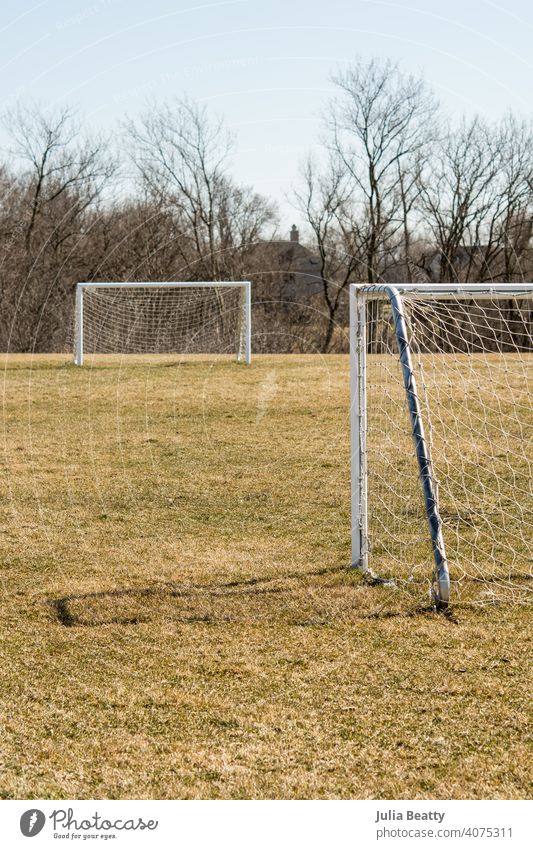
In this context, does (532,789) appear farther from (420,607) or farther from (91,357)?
(91,357)

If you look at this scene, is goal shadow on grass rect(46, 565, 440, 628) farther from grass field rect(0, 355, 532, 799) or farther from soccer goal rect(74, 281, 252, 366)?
soccer goal rect(74, 281, 252, 366)

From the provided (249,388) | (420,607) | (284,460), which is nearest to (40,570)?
(420,607)

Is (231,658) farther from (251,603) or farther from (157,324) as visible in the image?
(157,324)

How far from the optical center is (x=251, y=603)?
5363 mm

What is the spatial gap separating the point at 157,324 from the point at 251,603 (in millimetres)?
20140

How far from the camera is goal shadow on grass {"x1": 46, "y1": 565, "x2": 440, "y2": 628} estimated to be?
5.09m

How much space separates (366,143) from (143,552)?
81.0ft

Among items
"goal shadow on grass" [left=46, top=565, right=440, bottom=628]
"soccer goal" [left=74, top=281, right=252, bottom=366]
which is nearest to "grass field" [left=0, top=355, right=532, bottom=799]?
"goal shadow on grass" [left=46, top=565, right=440, bottom=628]

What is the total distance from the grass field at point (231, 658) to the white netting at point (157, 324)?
14726mm

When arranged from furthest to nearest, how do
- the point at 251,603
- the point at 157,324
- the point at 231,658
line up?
the point at 157,324, the point at 251,603, the point at 231,658

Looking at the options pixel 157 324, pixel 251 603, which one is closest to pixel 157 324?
pixel 157 324

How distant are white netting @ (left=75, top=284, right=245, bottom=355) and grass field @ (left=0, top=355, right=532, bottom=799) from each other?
14726 mm

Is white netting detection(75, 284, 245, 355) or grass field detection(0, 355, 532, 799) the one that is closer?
grass field detection(0, 355, 532, 799)

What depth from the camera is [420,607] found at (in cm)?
521
